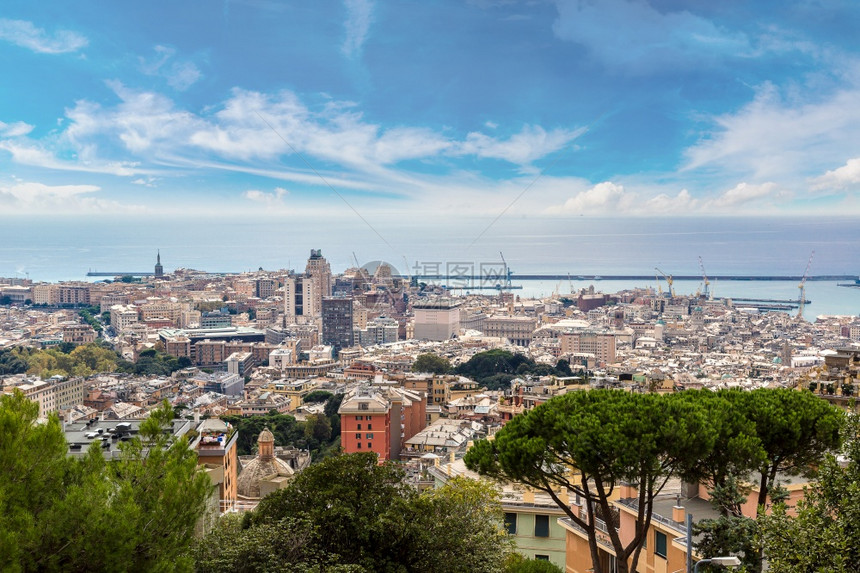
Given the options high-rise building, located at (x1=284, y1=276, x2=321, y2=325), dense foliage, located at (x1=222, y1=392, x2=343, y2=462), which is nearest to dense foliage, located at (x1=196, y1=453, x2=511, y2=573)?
dense foliage, located at (x1=222, y1=392, x2=343, y2=462)

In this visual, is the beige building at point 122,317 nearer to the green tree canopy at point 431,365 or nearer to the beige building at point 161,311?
the beige building at point 161,311

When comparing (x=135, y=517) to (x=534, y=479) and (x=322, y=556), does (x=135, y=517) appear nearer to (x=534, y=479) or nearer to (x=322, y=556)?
(x=322, y=556)

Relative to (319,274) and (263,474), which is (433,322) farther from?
(263,474)

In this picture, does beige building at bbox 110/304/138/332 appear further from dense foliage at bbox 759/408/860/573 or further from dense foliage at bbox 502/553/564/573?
dense foliage at bbox 759/408/860/573

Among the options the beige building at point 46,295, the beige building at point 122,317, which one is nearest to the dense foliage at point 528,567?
the beige building at point 122,317

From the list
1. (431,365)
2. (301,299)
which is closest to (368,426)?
(431,365)
